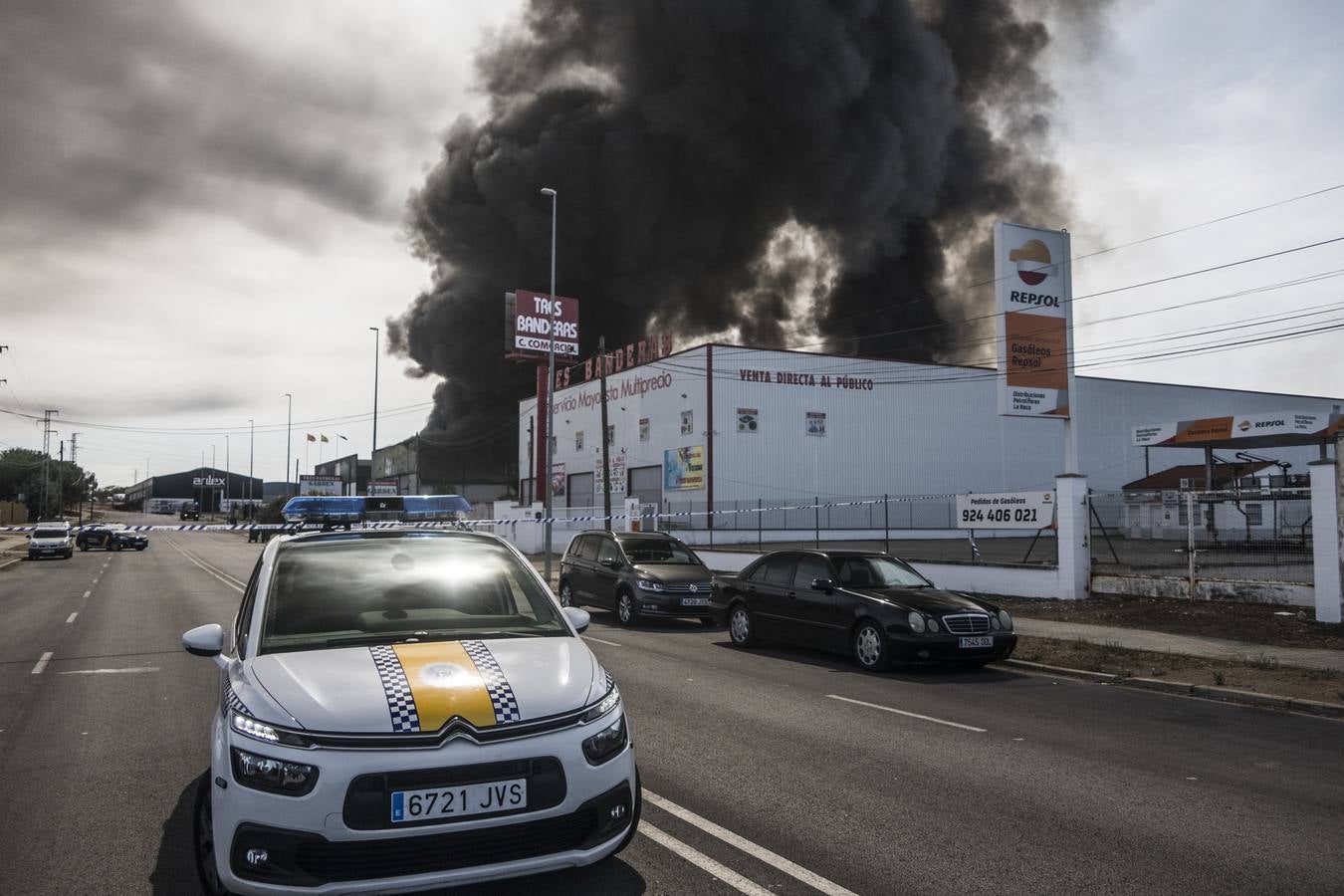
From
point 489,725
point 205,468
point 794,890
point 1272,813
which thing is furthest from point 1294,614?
point 205,468

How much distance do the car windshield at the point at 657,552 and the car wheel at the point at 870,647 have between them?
572 centimetres

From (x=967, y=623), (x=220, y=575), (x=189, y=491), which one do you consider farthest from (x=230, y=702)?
(x=189, y=491)

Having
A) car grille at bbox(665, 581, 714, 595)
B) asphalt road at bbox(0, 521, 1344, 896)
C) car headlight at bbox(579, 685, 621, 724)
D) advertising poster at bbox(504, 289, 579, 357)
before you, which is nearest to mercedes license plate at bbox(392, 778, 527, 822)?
car headlight at bbox(579, 685, 621, 724)

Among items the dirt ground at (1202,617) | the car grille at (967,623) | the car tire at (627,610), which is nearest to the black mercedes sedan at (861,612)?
the car grille at (967,623)

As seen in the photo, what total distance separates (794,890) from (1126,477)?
5800 centimetres

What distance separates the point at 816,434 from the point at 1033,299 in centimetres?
2466

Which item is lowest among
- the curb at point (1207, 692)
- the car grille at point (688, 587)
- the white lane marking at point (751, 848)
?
the curb at point (1207, 692)

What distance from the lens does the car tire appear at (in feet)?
50.2

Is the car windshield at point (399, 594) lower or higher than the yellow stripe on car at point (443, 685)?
higher

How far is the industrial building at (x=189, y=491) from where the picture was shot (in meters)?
138

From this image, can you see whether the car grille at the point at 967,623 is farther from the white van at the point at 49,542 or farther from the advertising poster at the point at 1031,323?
the white van at the point at 49,542

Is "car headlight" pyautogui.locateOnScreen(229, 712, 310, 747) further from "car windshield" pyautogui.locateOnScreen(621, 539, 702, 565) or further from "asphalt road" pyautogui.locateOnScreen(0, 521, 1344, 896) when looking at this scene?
"car windshield" pyautogui.locateOnScreen(621, 539, 702, 565)

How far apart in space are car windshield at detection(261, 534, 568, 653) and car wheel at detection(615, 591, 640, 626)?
10.3m

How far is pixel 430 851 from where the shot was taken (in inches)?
131
